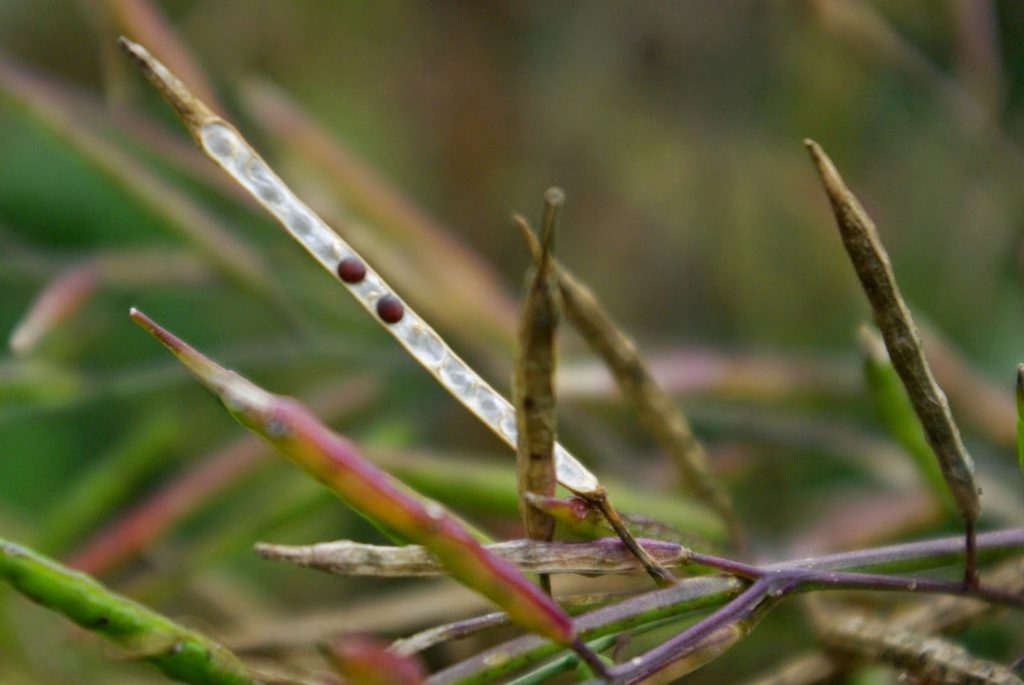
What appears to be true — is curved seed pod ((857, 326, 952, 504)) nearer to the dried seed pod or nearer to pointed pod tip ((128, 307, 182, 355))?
the dried seed pod

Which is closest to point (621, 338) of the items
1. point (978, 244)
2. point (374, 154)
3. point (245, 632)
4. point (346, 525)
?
point (245, 632)

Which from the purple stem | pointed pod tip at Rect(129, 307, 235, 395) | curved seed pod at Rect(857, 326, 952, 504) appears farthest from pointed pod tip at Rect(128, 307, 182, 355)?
curved seed pod at Rect(857, 326, 952, 504)

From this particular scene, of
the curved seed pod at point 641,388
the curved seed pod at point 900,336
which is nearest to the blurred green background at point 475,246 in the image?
the curved seed pod at point 641,388

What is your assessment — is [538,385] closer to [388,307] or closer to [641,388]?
[388,307]

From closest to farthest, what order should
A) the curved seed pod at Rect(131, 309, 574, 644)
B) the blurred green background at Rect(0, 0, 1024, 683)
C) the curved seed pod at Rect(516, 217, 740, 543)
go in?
→ the curved seed pod at Rect(131, 309, 574, 644), the curved seed pod at Rect(516, 217, 740, 543), the blurred green background at Rect(0, 0, 1024, 683)

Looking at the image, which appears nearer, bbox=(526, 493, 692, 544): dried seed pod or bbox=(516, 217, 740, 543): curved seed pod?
bbox=(526, 493, 692, 544): dried seed pod

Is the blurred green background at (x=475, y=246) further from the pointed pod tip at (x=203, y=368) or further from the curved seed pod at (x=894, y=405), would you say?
the pointed pod tip at (x=203, y=368)
